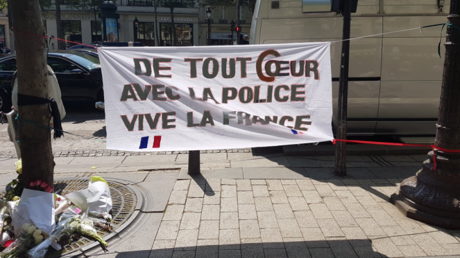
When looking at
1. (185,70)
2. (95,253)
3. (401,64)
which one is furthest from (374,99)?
(95,253)

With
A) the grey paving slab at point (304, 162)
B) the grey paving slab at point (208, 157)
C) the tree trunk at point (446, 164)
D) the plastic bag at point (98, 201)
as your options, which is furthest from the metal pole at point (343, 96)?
the plastic bag at point (98, 201)

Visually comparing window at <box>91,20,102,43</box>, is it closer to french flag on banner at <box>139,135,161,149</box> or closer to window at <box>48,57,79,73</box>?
window at <box>48,57,79,73</box>

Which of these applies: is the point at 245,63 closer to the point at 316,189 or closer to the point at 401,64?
the point at 316,189

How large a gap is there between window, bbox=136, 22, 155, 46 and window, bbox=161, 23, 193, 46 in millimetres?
1232

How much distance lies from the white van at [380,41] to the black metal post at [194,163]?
2.25 meters

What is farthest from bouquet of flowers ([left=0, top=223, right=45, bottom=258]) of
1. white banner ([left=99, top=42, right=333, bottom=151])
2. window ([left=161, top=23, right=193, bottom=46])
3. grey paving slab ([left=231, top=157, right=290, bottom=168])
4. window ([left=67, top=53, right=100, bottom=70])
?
window ([left=161, top=23, right=193, bottom=46])

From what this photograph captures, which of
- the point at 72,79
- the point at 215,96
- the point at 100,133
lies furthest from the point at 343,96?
the point at 72,79

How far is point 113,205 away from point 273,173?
2319 millimetres

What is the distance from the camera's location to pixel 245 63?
4219 mm

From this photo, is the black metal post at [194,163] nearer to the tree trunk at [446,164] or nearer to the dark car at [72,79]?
the tree trunk at [446,164]

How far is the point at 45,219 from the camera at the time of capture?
150 inches

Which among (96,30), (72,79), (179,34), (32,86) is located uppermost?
(96,30)

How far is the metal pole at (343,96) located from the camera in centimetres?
530

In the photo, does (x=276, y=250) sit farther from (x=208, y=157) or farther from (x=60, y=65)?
(x=60, y=65)
